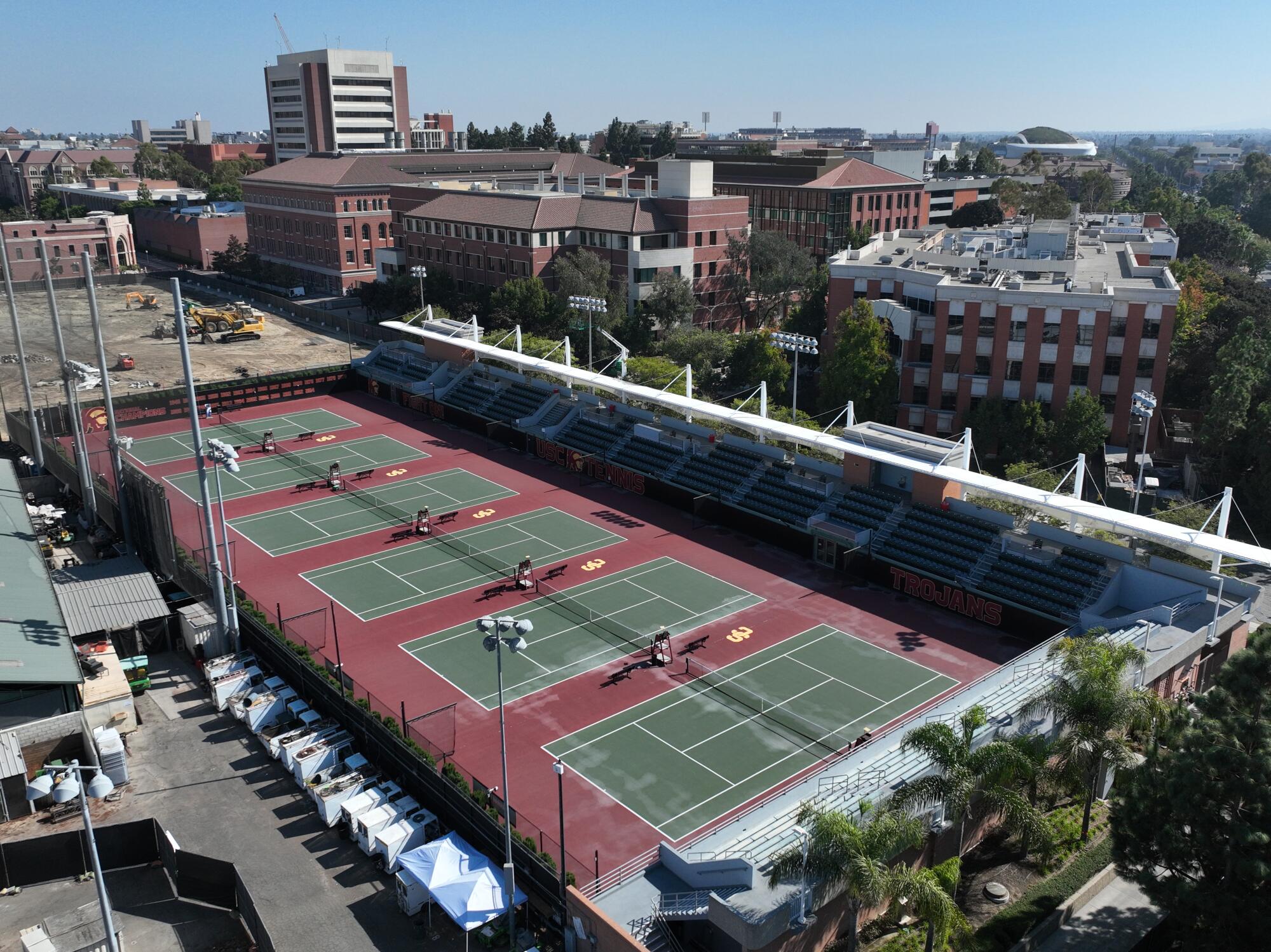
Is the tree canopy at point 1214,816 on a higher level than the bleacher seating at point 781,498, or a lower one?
higher

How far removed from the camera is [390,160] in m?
120

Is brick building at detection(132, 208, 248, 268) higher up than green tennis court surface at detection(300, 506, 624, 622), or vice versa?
brick building at detection(132, 208, 248, 268)

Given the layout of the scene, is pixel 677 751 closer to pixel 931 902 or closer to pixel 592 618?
pixel 592 618

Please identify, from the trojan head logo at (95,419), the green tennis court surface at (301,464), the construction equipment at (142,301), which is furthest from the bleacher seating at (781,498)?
the construction equipment at (142,301)

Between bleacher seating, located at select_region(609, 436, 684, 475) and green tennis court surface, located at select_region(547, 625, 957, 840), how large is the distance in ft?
55.4

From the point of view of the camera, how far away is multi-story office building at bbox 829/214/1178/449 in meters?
57.7

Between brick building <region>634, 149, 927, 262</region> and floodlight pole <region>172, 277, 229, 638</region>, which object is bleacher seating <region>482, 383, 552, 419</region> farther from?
brick building <region>634, 149, 927, 262</region>

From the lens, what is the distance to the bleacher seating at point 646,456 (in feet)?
168

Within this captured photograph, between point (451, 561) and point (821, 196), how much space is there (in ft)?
271

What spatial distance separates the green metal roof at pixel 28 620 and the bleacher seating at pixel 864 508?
29762mm

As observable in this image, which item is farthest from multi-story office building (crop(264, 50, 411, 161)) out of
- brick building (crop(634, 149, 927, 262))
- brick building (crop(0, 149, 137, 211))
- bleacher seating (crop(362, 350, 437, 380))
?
bleacher seating (crop(362, 350, 437, 380))

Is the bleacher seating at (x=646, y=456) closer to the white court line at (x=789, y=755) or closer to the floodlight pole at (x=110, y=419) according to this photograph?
the white court line at (x=789, y=755)

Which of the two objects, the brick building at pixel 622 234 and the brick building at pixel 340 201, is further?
the brick building at pixel 340 201

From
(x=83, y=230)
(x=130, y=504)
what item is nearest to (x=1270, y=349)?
(x=130, y=504)
